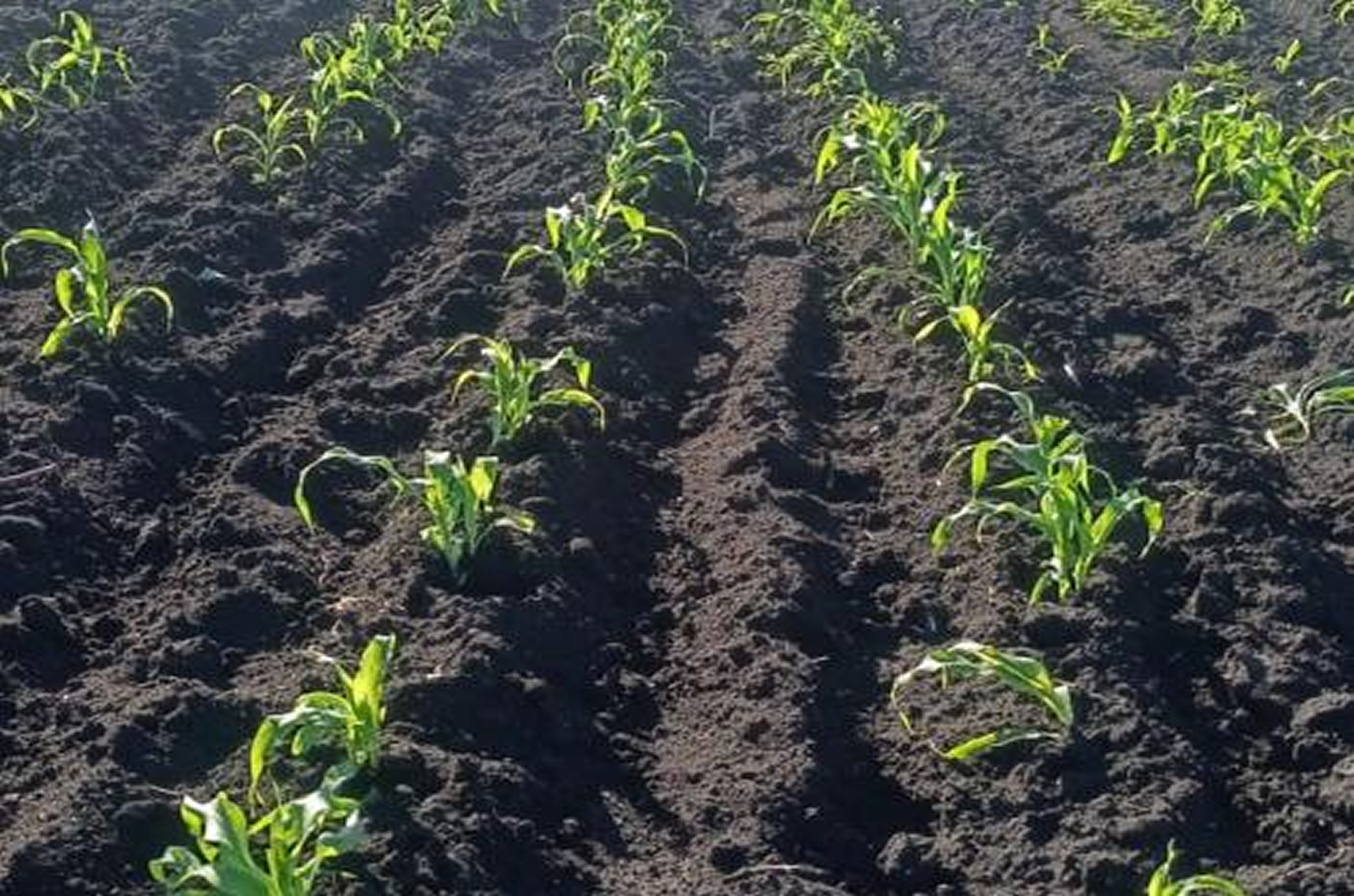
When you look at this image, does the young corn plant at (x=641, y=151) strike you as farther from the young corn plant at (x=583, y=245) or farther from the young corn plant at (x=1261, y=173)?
the young corn plant at (x=1261, y=173)

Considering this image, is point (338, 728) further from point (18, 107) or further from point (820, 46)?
point (820, 46)

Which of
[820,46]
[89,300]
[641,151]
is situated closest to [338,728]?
[89,300]

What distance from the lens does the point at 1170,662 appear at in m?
4.89

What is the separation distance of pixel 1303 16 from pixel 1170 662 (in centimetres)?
770

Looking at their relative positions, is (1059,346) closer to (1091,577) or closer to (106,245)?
(1091,577)

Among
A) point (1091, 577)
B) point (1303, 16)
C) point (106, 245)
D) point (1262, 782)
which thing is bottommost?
point (1262, 782)

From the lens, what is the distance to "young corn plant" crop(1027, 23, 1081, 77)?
10.0m

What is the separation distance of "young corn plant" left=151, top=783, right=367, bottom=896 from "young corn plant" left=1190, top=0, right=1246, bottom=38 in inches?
325

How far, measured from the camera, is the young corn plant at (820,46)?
9703mm

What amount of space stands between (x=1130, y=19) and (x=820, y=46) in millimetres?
2125

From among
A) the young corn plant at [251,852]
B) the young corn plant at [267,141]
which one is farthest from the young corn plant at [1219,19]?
the young corn plant at [251,852]

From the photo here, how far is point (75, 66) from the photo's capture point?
9.08 metres

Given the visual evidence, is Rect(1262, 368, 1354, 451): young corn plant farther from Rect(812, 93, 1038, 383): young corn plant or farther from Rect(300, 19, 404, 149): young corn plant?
Rect(300, 19, 404, 149): young corn plant

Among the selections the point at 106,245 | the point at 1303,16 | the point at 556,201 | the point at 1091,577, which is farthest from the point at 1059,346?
the point at 1303,16
